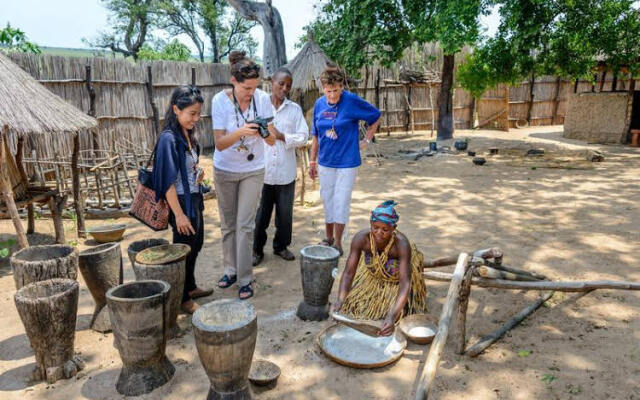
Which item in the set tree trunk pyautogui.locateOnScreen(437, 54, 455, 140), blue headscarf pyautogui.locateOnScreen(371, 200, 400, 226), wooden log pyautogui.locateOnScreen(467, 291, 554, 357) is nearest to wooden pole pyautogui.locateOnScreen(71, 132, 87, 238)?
blue headscarf pyautogui.locateOnScreen(371, 200, 400, 226)

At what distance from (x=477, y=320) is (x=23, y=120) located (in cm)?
439

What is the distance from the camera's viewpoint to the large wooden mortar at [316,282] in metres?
3.26

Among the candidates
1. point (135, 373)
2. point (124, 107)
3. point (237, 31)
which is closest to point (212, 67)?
point (124, 107)

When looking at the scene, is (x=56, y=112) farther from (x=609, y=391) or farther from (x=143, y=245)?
(x=609, y=391)

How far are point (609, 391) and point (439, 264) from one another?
4.64 ft

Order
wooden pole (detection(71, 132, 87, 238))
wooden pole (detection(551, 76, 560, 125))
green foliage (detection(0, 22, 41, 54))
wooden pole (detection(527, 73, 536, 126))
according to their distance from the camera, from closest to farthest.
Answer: wooden pole (detection(71, 132, 87, 238))
green foliage (detection(0, 22, 41, 54))
wooden pole (detection(527, 73, 536, 126))
wooden pole (detection(551, 76, 560, 125))

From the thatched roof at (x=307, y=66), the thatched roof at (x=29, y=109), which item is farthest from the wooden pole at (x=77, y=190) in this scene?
the thatched roof at (x=307, y=66)

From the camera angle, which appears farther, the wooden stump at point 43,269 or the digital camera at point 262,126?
the digital camera at point 262,126

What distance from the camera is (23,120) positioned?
4.24 metres

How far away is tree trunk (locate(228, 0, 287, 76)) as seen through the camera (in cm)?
1209

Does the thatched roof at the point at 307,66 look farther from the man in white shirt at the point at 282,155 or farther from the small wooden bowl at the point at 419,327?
the small wooden bowl at the point at 419,327

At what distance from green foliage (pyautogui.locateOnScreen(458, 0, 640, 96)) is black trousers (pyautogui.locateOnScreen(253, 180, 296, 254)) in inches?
304

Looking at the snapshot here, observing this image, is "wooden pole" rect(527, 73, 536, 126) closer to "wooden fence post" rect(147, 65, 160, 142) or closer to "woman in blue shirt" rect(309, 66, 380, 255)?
"wooden fence post" rect(147, 65, 160, 142)

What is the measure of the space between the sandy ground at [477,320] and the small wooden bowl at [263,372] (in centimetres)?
7
